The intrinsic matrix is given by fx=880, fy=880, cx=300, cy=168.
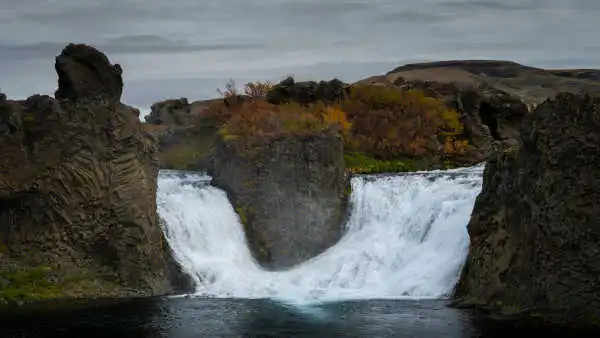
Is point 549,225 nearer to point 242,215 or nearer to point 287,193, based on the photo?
point 287,193

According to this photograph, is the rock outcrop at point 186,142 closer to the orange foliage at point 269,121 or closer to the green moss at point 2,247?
the orange foliage at point 269,121

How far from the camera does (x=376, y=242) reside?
43.0 m

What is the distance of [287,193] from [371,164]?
1370cm

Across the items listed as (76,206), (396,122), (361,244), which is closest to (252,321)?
(76,206)

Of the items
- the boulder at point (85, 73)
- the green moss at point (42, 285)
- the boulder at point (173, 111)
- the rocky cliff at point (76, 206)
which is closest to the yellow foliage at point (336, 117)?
the boulder at point (173, 111)

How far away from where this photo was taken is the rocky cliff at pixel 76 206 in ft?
121

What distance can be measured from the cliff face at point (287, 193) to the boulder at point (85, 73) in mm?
7838

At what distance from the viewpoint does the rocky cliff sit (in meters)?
36.9

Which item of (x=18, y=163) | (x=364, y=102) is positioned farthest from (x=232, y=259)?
(x=364, y=102)

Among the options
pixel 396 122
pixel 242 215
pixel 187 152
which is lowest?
pixel 242 215

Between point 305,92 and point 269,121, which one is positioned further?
point 305,92

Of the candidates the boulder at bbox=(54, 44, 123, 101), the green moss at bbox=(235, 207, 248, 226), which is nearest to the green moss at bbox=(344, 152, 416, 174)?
the green moss at bbox=(235, 207, 248, 226)

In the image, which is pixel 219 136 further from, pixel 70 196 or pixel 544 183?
pixel 544 183

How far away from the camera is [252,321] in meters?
30.7
